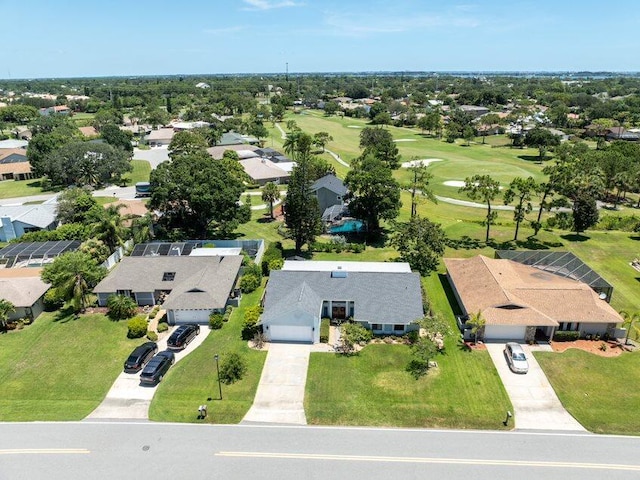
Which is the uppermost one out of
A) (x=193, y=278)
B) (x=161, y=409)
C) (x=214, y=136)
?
(x=214, y=136)

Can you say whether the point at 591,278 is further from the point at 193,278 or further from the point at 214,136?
the point at 214,136

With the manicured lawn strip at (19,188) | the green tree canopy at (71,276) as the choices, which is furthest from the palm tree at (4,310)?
the manicured lawn strip at (19,188)

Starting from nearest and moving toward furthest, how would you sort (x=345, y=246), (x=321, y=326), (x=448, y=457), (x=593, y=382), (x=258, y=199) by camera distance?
(x=448, y=457), (x=593, y=382), (x=321, y=326), (x=345, y=246), (x=258, y=199)

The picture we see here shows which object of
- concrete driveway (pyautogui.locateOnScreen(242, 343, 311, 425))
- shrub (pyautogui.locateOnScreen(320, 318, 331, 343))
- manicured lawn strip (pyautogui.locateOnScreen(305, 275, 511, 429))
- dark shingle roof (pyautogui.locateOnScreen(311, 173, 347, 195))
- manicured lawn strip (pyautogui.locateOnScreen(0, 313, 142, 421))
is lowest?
manicured lawn strip (pyautogui.locateOnScreen(0, 313, 142, 421))

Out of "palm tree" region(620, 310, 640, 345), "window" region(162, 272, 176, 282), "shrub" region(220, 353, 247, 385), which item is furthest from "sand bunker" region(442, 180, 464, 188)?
"shrub" region(220, 353, 247, 385)

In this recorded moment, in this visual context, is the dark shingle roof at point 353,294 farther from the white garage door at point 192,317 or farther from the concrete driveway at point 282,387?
the white garage door at point 192,317

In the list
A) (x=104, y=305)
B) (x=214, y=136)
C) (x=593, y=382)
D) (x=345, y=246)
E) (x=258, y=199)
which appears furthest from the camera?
(x=214, y=136)

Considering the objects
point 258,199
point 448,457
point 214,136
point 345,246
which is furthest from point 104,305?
point 214,136

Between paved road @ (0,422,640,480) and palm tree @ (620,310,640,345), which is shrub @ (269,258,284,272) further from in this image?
palm tree @ (620,310,640,345)
